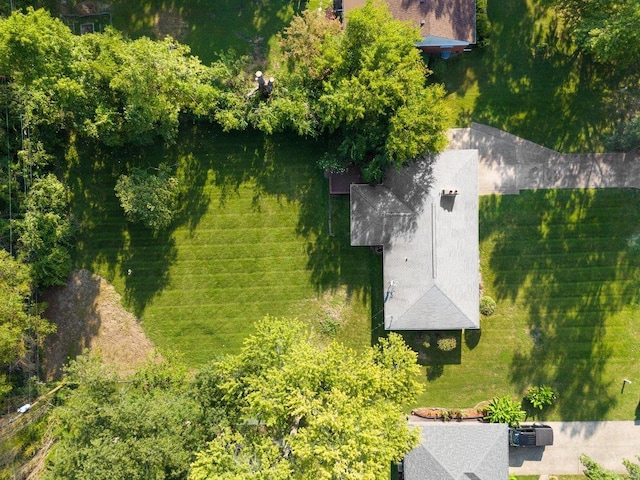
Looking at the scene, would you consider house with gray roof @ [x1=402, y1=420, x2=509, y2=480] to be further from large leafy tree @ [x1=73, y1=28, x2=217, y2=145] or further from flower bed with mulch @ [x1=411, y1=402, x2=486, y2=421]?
large leafy tree @ [x1=73, y1=28, x2=217, y2=145]

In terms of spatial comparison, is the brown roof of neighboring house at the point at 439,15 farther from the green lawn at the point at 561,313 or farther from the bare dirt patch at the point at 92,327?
the bare dirt patch at the point at 92,327

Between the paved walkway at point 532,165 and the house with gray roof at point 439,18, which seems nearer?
the house with gray roof at point 439,18

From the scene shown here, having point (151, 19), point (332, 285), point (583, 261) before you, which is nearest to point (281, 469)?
Result: point (332, 285)

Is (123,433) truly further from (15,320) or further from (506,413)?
(506,413)

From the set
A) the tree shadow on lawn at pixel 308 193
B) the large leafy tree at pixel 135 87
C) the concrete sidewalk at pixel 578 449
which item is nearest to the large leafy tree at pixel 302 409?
the tree shadow on lawn at pixel 308 193

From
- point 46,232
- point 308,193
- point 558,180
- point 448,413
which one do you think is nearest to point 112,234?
point 46,232

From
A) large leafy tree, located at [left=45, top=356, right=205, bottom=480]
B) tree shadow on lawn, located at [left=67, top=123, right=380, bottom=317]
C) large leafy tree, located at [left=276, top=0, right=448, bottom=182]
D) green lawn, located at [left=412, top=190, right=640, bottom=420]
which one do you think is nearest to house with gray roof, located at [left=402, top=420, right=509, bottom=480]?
green lawn, located at [left=412, top=190, right=640, bottom=420]
